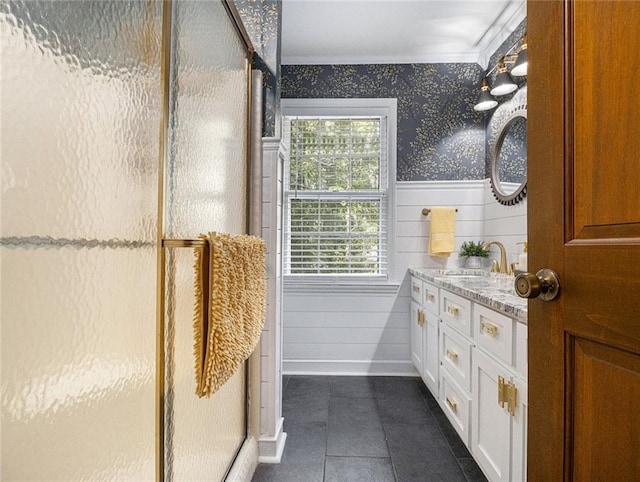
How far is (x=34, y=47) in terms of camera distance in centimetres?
53

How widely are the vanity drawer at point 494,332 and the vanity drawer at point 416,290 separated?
1.02m

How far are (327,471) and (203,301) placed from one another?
4.15 ft

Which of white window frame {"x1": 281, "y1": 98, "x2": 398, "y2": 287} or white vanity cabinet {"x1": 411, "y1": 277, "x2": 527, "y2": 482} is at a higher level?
white window frame {"x1": 281, "y1": 98, "x2": 398, "y2": 287}

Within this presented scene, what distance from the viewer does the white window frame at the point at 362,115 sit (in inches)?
118

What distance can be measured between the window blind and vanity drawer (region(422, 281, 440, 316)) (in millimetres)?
561

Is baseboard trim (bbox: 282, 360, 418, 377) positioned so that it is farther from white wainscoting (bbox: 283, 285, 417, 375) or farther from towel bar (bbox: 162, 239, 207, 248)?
towel bar (bbox: 162, 239, 207, 248)

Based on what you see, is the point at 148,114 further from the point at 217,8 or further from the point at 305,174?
the point at 305,174

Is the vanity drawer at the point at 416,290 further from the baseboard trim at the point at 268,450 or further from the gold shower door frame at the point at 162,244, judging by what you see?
the gold shower door frame at the point at 162,244

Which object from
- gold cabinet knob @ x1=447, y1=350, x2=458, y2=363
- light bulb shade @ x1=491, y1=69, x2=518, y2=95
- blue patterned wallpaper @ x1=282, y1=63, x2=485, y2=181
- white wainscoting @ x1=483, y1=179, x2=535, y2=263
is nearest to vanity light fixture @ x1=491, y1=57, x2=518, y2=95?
light bulb shade @ x1=491, y1=69, x2=518, y2=95

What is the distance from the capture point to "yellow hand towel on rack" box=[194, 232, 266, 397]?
90cm

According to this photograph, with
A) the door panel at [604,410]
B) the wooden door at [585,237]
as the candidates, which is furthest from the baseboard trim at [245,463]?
the door panel at [604,410]

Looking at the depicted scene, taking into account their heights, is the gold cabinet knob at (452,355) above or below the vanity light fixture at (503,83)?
below

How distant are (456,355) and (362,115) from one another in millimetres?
2040

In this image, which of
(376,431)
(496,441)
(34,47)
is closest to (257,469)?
(376,431)
